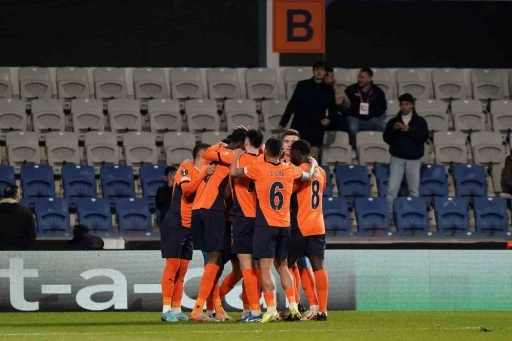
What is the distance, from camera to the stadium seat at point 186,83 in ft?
66.5

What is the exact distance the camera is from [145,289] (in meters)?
14.8

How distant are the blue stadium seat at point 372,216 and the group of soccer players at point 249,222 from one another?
471 centimetres

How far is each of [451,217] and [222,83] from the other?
Answer: 4.61 meters

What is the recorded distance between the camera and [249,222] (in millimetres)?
12328

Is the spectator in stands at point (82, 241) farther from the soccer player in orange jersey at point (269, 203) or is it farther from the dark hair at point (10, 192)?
the soccer player in orange jersey at point (269, 203)

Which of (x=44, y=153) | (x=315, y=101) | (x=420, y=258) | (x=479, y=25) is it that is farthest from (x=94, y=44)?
(x=420, y=258)

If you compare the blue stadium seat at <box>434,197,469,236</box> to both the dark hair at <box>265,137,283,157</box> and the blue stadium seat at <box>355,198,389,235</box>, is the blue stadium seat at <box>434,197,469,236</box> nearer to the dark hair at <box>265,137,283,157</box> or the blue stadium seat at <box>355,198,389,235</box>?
the blue stadium seat at <box>355,198,389,235</box>

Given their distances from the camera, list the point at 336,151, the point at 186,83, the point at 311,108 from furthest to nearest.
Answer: the point at 186,83
the point at 336,151
the point at 311,108

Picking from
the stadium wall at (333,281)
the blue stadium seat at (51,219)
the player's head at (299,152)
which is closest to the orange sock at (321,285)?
the player's head at (299,152)

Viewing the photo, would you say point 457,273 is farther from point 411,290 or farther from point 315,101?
point 315,101

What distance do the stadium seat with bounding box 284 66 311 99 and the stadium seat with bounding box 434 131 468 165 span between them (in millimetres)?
2467

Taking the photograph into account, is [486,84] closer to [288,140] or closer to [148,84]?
[148,84]

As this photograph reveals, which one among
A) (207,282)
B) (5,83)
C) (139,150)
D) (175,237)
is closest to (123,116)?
(139,150)

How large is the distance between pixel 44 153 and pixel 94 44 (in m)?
3.28
